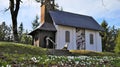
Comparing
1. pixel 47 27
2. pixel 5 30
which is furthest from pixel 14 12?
pixel 5 30

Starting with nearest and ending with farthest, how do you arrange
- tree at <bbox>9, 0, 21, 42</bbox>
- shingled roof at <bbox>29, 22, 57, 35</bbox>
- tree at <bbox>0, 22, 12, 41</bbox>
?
tree at <bbox>9, 0, 21, 42</bbox> → shingled roof at <bbox>29, 22, 57, 35</bbox> → tree at <bbox>0, 22, 12, 41</bbox>

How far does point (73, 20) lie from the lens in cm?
4438

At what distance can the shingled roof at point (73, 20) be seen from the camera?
42.4 metres

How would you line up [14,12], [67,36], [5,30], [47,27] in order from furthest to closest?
[5,30] → [67,36] → [47,27] → [14,12]

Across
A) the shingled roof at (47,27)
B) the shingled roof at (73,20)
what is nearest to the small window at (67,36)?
the shingled roof at (73,20)

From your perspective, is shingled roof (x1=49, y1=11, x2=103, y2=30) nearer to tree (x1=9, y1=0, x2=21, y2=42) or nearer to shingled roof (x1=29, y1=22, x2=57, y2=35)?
shingled roof (x1=29, y1=22, x2=57, y2=35)

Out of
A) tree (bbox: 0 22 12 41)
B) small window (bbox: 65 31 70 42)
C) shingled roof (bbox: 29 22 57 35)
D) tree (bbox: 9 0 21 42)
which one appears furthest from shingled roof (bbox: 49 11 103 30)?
tree (bbox: 0 22 12 41)

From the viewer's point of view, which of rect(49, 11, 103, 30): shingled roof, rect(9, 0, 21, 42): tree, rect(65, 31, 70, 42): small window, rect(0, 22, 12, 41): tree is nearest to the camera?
rect(9, 0, 21, 42): tree

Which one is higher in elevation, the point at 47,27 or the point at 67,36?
the point at 47,27

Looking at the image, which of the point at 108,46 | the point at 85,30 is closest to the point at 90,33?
the point at 85,30

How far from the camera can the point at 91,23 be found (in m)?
46.6

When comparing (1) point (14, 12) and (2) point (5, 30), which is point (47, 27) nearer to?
(1) point (14, 12)

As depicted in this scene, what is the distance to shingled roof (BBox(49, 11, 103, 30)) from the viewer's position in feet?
139

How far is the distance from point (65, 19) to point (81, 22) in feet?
10.1
